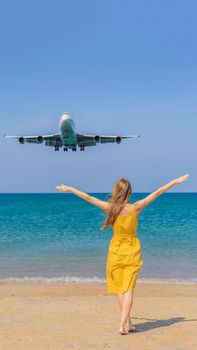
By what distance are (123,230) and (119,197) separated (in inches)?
18.4

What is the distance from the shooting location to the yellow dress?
7.25m

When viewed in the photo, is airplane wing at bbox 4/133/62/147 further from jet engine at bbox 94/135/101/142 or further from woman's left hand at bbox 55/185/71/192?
woman's left hand at bbox 55/185/71/192

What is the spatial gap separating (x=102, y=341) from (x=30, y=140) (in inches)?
1522

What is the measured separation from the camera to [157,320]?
9172 millimetres

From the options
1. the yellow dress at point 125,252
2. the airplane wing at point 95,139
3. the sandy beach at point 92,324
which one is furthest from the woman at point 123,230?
the airplane wing at point 95,139

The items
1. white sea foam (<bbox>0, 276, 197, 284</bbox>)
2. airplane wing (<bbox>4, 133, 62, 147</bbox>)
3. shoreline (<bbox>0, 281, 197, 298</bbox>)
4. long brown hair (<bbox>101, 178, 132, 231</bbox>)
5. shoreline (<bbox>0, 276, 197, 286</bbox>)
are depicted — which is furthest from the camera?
airplane wing (<bbox>4, 133, 62, 147</bbox>)

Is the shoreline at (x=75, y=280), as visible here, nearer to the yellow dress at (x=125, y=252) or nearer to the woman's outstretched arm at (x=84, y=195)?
the yellow dress at (x=125, y=252)

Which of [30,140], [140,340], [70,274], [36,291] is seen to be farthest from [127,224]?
[30,140]

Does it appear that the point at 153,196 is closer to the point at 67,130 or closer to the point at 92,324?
the point at 92,324

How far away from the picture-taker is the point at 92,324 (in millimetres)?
8711

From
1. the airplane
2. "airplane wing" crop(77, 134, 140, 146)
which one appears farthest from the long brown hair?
"airplane wing" crop(77, 134, 140, 146)

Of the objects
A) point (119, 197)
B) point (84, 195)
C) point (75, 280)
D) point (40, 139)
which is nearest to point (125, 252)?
point (119, 197)

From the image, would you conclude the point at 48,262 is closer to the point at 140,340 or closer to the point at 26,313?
the point at 26,313

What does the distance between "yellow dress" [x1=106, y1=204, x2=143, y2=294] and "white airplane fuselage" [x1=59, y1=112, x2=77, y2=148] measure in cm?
3374
